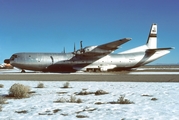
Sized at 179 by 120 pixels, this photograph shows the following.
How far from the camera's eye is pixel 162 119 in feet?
20.1

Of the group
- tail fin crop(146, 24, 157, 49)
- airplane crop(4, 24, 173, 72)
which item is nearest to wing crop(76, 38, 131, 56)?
airplane crop(4, 24, 173, 72)

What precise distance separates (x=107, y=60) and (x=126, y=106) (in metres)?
26.6

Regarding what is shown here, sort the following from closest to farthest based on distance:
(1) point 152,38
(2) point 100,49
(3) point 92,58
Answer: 1. (2) point 100,49
2. (3) point 92,58
3. (1) point 152,38

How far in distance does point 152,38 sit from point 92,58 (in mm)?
12271

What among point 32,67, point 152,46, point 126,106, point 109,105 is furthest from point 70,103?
point 152,46

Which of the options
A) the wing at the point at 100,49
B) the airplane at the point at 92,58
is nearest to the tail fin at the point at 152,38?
the airplane at the point at 92,58

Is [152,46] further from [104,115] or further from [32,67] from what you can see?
[104,115]

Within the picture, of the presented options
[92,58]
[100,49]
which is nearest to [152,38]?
[100,49]

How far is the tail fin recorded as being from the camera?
126ft

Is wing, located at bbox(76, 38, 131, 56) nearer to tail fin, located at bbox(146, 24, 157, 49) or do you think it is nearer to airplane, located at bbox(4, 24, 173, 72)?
airplane, located at bbox(4, 24, 173, 72)

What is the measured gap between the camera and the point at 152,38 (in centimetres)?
3862

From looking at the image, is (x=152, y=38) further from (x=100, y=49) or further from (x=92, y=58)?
(x=92, y=58)

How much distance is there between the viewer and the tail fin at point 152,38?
126ft

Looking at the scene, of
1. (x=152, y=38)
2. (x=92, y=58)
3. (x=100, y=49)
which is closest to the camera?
(x=100, y=49)
